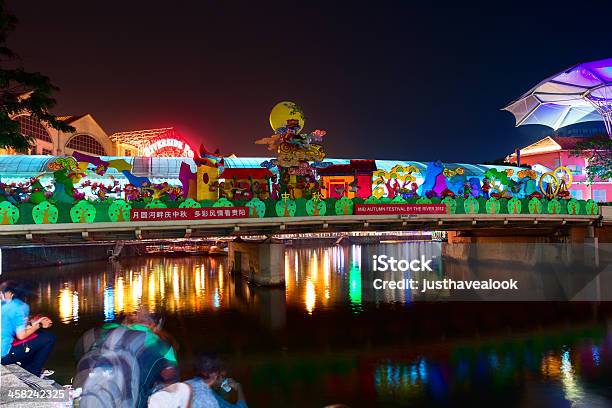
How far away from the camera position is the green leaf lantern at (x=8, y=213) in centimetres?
2719

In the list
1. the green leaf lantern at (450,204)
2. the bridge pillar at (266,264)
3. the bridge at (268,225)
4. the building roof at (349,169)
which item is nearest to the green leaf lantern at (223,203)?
the bridge at (268,225)

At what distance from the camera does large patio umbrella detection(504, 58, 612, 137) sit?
177 feet

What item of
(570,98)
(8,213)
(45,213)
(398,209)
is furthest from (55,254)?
(570,98)

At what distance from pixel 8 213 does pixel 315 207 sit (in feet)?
63.1

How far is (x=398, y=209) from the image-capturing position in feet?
128

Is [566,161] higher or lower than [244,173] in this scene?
higher

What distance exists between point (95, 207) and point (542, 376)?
2508 cm

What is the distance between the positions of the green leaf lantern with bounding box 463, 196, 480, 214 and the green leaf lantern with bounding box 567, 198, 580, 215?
10.2 meters

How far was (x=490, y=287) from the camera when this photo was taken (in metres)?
49.7

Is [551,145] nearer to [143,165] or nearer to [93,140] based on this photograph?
[143,165]

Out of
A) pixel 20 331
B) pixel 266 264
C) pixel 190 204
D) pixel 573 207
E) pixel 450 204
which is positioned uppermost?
pixel 190 204

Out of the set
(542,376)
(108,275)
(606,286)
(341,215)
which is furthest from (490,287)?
(108,275)

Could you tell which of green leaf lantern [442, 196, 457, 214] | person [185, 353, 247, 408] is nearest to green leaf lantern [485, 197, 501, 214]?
green leaf lantern [442, 196, 457, 214]
